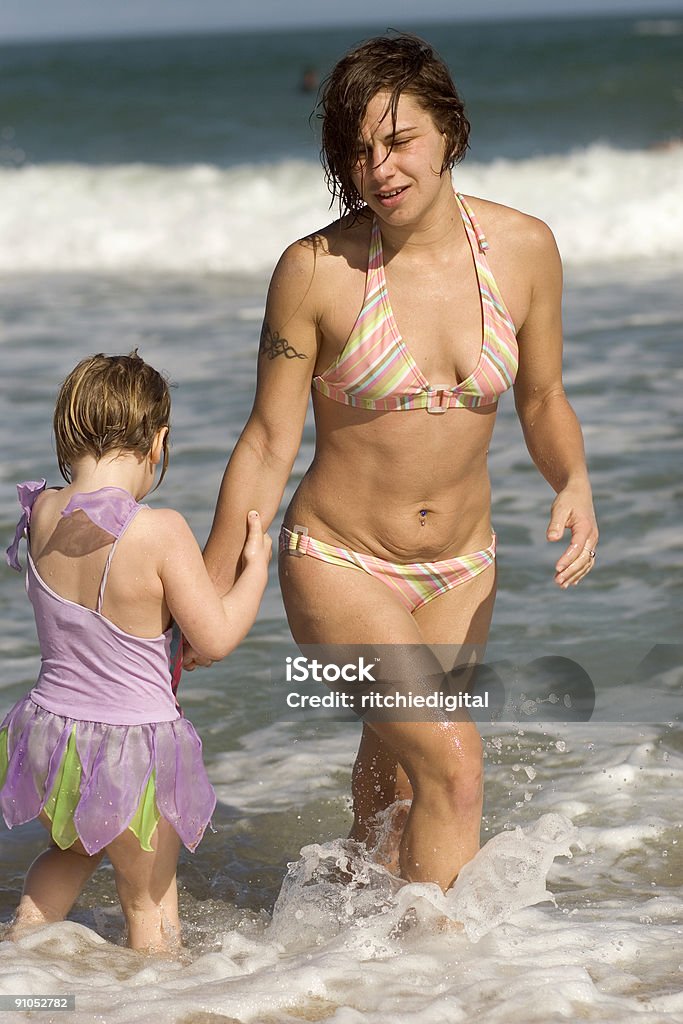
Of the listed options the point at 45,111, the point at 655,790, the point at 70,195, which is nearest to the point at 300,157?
the point at 70,195

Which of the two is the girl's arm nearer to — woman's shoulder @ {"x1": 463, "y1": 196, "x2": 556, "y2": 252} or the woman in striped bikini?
the woman in striped bikini

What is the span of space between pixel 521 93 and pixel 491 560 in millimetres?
24626

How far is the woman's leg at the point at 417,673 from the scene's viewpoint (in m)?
3.07

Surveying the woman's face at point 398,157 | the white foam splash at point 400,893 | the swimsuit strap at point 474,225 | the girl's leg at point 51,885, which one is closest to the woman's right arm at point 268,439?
the woman's face at point 398,157

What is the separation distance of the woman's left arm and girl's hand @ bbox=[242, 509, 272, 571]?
653mm

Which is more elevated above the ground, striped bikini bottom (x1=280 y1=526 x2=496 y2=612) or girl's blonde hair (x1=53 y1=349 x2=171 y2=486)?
girl's blonde hair (x1=53 y1=349 x2=171 y2=486)

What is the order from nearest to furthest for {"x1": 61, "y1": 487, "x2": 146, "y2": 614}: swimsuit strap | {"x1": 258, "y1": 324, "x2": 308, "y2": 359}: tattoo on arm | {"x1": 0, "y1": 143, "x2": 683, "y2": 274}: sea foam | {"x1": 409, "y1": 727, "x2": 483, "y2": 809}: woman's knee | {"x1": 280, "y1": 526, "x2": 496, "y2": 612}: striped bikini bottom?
{"x1": 61, "y1": 487, "x2": 146, "y2": 614}: swimsuit strap < {"x1": 409, "y1": 727, "x2": 483, "y2": 809}: woman's knee < {"x1": 258, "y1": 324, "x2": 308, "y2": 359}: tattoo on arm < {"x1": 280, "y1": 526, "x2": 496, "y2": 612}: striped bikini bottom < {"x1": 0, "y1": 143, "x2": 683, "y2": 274}: sea foam

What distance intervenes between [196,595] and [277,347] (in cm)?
61

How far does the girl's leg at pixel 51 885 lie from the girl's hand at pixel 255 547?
78 cm

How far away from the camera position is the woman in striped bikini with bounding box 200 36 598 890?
10.0 feet

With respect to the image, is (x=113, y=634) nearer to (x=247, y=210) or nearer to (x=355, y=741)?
(x=355, y=741)

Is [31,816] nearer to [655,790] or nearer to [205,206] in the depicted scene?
[655,790]

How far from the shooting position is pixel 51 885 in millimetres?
3215

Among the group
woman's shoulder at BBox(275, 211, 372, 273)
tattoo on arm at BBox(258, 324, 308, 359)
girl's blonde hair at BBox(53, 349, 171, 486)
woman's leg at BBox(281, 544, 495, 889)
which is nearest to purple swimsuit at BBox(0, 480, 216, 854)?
girl's blonde hair at BBox(53, 349, 171, 486)
